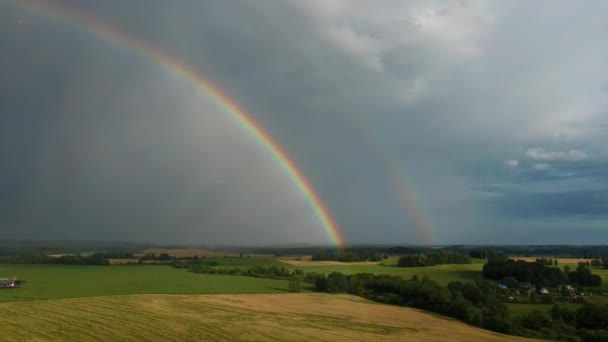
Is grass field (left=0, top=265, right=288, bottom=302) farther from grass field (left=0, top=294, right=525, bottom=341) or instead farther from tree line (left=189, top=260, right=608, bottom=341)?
tree line (left=189, top=260, right=608, bottom=341)

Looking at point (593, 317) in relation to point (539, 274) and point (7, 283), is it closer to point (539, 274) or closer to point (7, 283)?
point (539, 274)

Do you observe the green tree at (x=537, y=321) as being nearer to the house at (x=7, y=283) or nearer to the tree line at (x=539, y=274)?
the tree line at (x=539, y=274)

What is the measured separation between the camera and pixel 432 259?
146000mm

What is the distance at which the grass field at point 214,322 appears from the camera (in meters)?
37.8

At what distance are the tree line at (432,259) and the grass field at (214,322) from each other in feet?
249

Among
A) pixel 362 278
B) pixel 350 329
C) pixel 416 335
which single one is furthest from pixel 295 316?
pixel 362 278

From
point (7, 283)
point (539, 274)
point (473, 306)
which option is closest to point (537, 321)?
point (473, 306)

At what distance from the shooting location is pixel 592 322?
58.2m

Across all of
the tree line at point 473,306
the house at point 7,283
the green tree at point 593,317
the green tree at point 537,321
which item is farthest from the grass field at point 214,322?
the house at point 7,283

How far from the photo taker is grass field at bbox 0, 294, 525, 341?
37.8 meters

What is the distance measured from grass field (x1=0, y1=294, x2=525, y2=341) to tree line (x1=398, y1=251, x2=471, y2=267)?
75996 mm

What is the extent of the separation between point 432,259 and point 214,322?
114 m

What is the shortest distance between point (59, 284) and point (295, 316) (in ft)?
164

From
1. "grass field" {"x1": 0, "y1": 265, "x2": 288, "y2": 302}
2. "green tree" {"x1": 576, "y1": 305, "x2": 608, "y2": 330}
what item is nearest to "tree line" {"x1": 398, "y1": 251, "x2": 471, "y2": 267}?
Result: "grass field" {"x1": 0, "y1": 265, "x2": 288, "y2": 302}
